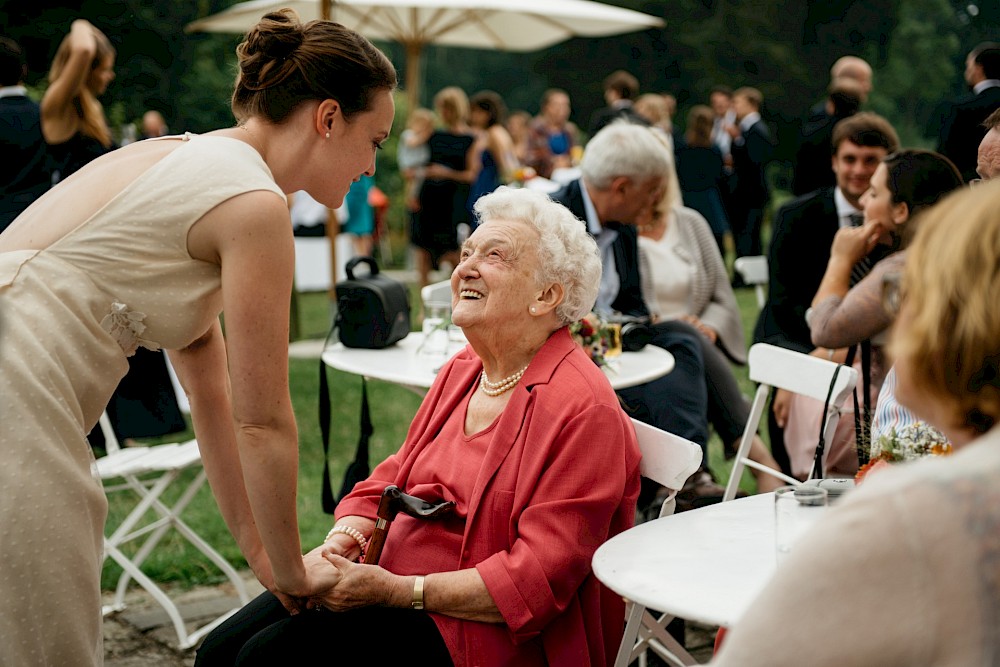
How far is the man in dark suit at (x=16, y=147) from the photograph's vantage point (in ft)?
18.0

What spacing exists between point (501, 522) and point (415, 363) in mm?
1703

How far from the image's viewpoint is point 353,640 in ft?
7.72

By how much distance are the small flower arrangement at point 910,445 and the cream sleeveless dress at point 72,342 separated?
1.26 metres

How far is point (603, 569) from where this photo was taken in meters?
2.08

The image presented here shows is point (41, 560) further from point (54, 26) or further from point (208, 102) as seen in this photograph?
point (208, 102)

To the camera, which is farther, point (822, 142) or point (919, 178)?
point (822, 142)

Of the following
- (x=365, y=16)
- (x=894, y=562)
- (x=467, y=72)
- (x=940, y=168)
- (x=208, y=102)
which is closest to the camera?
(x=894, y=562)

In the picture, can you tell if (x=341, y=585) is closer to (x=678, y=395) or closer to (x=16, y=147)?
(x=678, y=395)

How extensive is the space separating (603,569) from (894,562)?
0.97 meters

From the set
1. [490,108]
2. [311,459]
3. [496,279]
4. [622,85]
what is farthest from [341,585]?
[490,108]

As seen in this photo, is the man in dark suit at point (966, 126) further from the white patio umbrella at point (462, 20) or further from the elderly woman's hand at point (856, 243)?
the white patio umbrella at point (462, 20)

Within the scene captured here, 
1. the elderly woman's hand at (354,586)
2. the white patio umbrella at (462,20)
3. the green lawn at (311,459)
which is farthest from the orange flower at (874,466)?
the white patio umbrella at (462,20)

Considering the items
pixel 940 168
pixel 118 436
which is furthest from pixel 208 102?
pixel 940 168

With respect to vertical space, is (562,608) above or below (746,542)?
below
